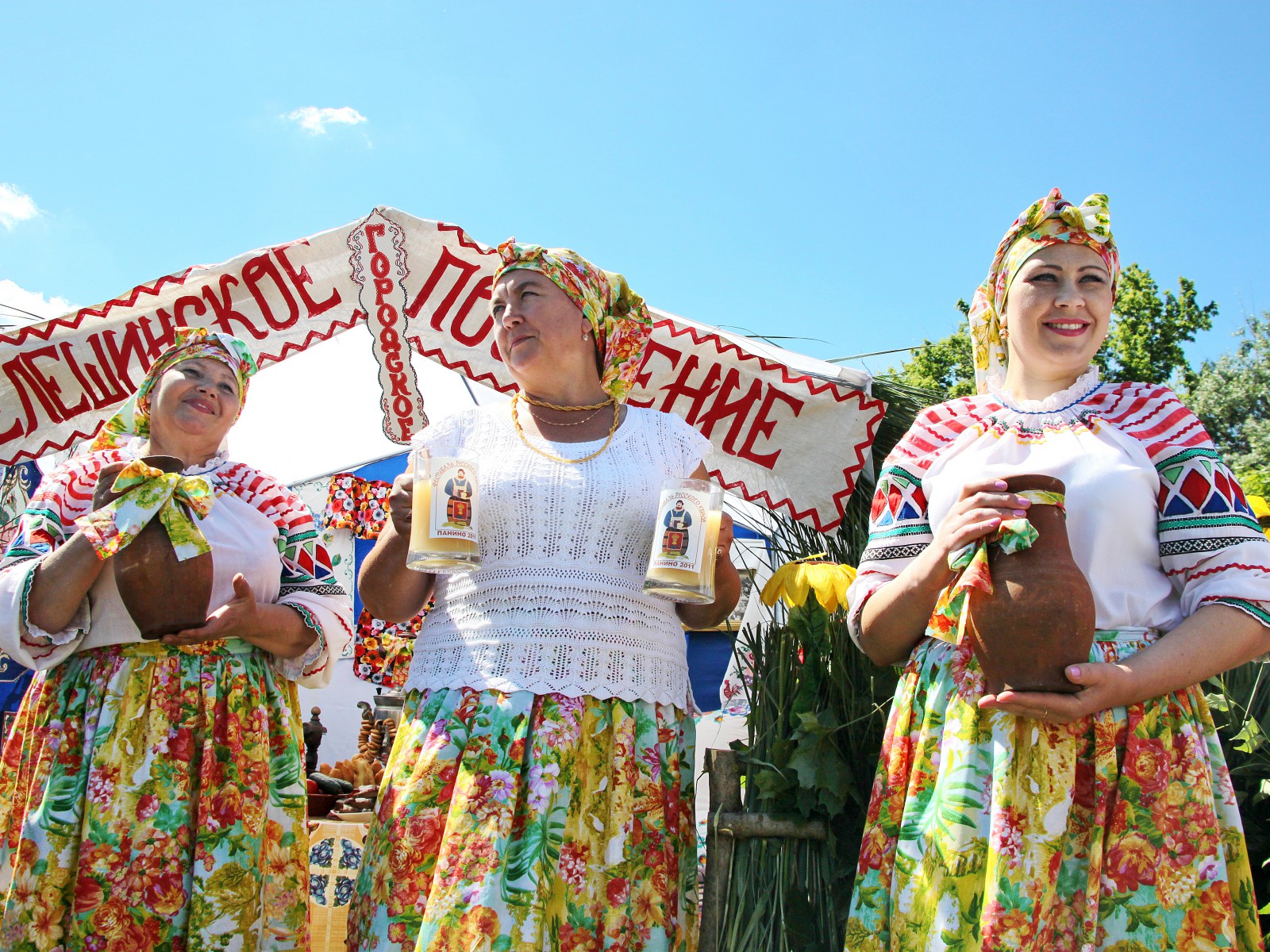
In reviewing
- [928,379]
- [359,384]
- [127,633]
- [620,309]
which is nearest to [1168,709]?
[620,309]

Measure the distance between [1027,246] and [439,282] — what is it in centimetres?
214

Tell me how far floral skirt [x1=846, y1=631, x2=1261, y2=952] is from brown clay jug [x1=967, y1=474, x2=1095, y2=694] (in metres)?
0.09

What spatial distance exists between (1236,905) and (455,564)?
1286mm

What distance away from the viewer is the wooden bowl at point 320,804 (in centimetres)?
371

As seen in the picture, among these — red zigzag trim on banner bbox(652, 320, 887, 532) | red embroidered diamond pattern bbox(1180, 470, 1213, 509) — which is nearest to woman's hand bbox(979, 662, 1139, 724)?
red embroidered diamond pattern bbox(1180, 470, 1213, 509)

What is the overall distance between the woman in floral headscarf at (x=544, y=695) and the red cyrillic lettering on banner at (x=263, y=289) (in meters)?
1.60

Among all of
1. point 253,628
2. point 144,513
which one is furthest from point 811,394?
point 144,513

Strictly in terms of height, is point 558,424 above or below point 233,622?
above

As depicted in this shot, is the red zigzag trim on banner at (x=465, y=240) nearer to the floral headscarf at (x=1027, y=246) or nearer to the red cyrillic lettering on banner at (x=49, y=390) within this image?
the red cyrillic lettering on banner at (x=49, y=390)

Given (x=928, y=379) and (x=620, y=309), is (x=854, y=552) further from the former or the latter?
(x=928, y=379)

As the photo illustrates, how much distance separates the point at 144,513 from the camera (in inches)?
77.5

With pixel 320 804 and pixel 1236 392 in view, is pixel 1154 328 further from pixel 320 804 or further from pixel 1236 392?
pixel 320 804

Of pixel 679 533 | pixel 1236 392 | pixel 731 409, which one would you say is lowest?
pixel 679 533

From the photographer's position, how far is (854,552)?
110 inches
